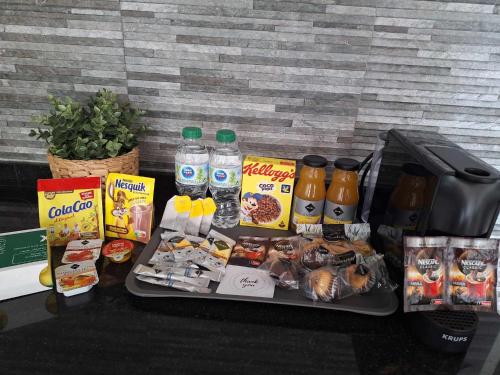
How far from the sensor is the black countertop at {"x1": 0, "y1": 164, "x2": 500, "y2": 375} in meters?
0.63

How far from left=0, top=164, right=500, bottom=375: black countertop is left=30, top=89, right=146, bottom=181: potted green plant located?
0.32m

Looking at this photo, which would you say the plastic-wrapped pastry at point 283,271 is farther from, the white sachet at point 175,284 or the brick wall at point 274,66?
the brick wall at point 274,66

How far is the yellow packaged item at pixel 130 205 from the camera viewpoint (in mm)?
918

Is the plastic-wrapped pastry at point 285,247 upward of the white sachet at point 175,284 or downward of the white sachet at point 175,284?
upward

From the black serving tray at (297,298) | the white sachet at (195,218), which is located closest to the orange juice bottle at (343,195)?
the black serving tray at (297,298)

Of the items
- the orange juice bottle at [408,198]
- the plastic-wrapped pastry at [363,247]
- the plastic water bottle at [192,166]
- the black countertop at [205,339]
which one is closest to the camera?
Result: the black countertop at [205,339]

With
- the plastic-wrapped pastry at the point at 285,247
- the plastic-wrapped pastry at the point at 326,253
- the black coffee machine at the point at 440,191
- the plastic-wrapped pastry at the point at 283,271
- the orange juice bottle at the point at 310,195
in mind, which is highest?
the black coffee machine at the point at 440,191

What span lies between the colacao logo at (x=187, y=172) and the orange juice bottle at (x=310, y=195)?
29cm

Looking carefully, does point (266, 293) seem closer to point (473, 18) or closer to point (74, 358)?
point (74, 358)

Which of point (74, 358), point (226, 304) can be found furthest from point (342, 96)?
point (74, 358)

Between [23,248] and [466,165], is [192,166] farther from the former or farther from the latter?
[466,165]

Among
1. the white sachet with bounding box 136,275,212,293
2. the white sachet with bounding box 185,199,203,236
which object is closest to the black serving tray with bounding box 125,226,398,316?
the white sachet with bounding box 136,275,212,293

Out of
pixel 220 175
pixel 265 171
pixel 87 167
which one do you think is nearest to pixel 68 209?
pixel 87 167

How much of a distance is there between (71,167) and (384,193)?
78 centimetres
